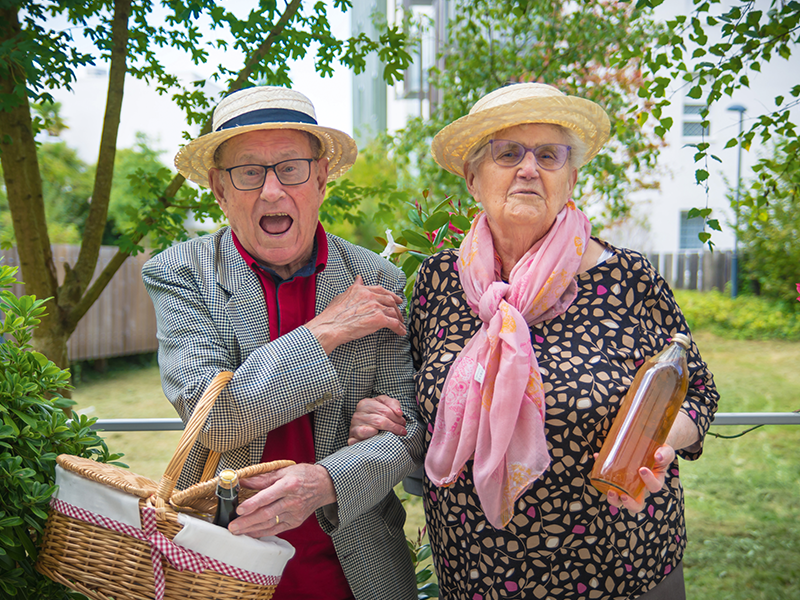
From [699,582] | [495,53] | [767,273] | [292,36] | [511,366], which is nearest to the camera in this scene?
[511,366]

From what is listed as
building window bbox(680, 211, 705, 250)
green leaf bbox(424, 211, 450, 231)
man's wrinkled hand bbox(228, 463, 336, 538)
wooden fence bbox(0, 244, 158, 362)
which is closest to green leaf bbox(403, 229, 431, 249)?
green leaf bbox(424, 211, 450, 231)

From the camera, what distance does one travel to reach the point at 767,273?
10953mm

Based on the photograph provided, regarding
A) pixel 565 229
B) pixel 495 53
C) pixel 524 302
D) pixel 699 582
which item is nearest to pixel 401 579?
pixel 524 302

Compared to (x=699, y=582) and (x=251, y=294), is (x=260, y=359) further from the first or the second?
(x=699, y=582)

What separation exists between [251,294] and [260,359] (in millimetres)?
269

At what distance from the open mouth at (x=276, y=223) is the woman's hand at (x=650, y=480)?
3.72 feet

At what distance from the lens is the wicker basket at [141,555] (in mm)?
1197

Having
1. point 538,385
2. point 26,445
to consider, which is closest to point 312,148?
point 538,385

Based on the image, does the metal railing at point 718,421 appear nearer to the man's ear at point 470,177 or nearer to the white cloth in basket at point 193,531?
the white cloth in basket at point 193,531

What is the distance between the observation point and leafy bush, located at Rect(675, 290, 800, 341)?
Answer: 33.7 feet

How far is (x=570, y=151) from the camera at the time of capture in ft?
5.74

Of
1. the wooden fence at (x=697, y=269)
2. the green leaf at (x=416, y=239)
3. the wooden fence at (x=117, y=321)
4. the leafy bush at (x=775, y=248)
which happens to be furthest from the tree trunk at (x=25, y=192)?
the wooden fence at (x=697, y=269)

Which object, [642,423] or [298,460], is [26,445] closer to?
[298,460]

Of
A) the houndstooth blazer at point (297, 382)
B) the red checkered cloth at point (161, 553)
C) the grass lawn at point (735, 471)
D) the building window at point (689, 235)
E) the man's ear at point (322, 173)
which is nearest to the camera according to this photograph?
the red checkered cloth at point (161, 553)
